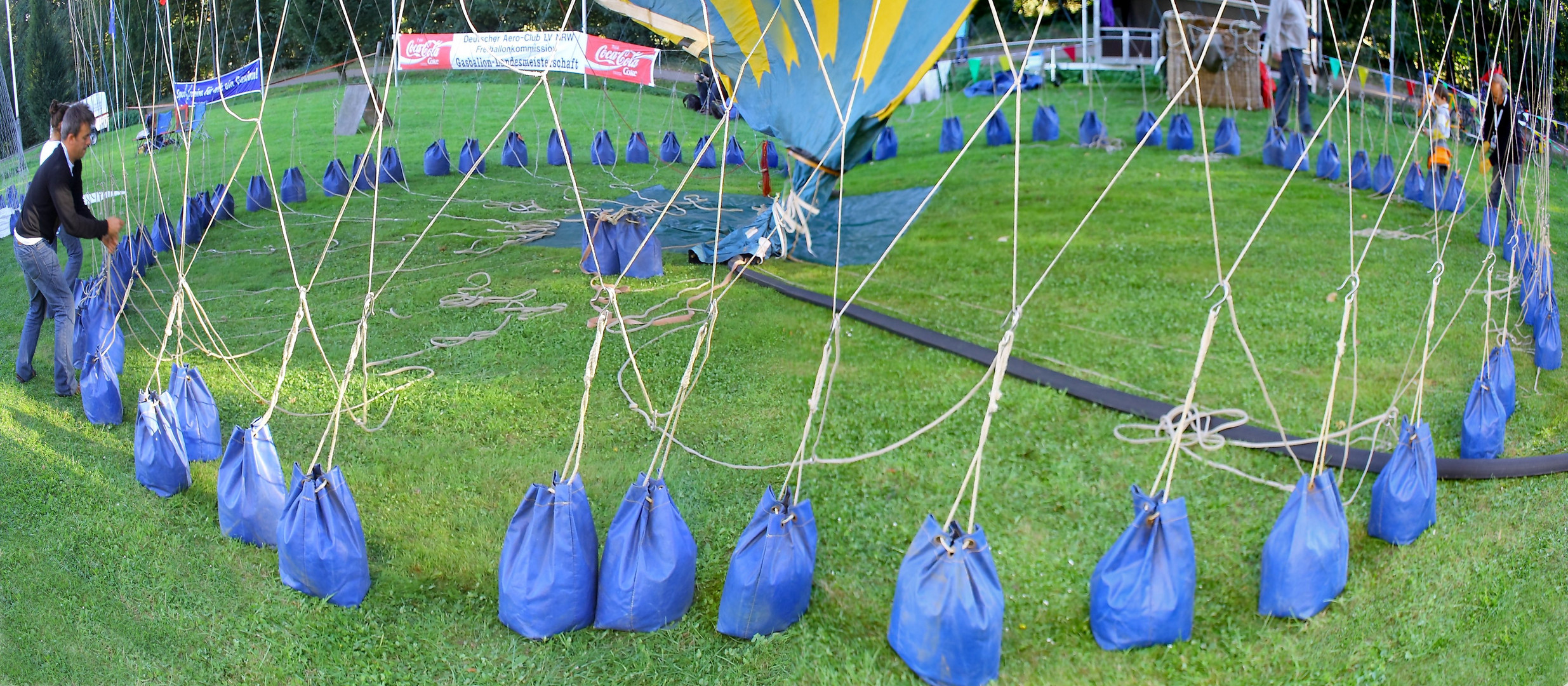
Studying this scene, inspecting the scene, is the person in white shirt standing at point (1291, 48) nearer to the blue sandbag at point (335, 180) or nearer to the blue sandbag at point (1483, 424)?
the blue sandbag at point (1483, 424)

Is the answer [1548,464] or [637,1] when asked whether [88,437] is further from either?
[1548,464]

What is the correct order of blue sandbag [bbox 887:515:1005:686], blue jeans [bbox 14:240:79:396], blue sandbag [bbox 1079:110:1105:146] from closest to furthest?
blue sandbag [bbox 887:515:1005:686] → blue jeans [bbox 14:240:79:396] → blue sandbag [bbox 1079:110:1105:146]

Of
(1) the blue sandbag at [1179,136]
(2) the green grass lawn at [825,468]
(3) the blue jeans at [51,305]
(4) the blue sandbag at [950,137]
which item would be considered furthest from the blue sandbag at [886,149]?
(3) the blue jeans at [51,305]

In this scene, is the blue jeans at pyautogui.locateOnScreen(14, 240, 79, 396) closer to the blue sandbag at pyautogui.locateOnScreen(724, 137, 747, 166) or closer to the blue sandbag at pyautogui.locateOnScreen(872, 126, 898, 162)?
the blue sandbag at pyautogui.locateOnScreen(724, 137, 747, 166)

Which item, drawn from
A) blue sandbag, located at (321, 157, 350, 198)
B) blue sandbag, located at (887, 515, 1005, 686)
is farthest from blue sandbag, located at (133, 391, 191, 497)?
blue sandbag, located at (321, 157, 350, 198)

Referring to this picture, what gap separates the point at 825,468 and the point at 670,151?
734cm

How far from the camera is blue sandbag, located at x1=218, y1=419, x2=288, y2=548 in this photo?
11.9ft

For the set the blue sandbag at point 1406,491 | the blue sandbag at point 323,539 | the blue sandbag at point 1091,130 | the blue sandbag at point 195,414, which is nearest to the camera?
the blue sandbag at point 323,539

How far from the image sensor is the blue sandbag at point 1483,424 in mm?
4125

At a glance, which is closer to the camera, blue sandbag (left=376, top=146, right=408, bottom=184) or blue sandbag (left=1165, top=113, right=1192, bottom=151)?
blue sandbag (left=376, top=146, right=408, bottom=184)

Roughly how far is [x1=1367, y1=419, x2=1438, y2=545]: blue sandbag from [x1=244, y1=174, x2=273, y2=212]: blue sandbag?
9411 mm

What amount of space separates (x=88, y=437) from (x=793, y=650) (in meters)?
3.59

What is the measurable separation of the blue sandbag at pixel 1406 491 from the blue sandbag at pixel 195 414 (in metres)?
4.49

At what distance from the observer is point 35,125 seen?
933cm
